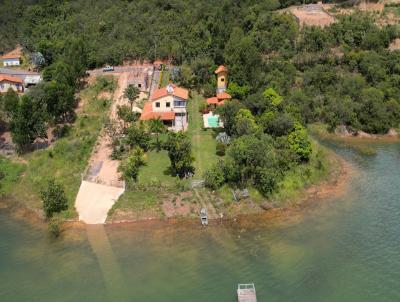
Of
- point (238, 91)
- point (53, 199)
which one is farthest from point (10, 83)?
point (238, 91)

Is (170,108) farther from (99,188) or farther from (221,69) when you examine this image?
(99,188)

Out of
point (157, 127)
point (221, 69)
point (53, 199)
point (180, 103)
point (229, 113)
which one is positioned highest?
point (221, 69)

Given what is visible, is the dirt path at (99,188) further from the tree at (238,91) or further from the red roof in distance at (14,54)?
the red roof in distance at (14,54)

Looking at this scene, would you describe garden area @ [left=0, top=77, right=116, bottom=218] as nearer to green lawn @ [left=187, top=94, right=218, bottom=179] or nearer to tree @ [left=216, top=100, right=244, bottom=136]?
green lawn @ [left=187, top=94, right=218, bottom=179]

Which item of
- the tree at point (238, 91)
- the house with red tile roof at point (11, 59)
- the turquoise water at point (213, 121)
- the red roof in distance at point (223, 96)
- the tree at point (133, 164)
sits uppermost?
the house with red tile roof at point (11, 59)

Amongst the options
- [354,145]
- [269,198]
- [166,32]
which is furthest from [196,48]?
[269,198]

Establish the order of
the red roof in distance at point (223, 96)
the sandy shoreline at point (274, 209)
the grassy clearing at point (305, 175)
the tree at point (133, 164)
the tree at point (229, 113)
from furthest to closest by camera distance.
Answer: the red roof in distance at point (223, 96)
the tree at point (229, 113)
the tree at point (133, 164)
the grassy clearing at point (305, 175)
the sandy shoreline at point (274, 209)

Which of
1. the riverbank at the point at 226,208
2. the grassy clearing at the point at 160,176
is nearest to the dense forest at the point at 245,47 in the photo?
the grassy clearing at the point at 160,176
